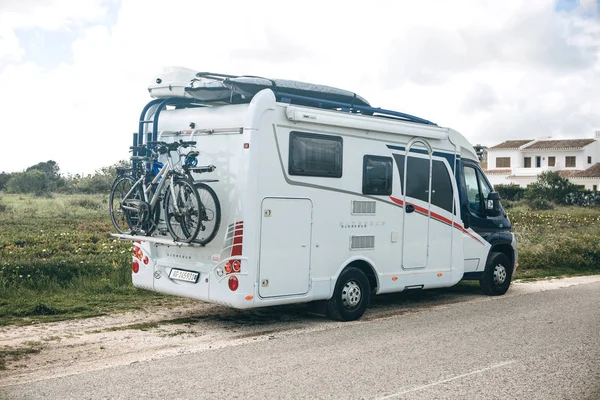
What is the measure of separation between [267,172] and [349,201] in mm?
Answer: 1508

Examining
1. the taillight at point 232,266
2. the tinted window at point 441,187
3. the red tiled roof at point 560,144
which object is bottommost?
the taillight at point 232,266

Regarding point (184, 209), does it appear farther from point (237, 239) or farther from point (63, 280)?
point (63, 280)

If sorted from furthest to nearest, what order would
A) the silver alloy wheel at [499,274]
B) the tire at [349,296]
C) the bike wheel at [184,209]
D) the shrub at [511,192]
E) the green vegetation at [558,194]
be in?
the shrub at [511,192], the green vegetation at [558,194], the silver alloy wheel at [499,274], the tire at [349,296], the bike wheel at [184,209]

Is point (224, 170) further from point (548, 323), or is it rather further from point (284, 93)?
point (548, 323)

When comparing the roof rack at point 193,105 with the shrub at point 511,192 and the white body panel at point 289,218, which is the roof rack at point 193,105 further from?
the shrub at point 511,192

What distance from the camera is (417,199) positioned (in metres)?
10.9

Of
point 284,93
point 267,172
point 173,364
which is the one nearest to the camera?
point 173,364

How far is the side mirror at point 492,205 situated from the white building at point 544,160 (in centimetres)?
5811

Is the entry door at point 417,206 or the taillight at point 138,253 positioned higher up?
the entry door at point 417,206

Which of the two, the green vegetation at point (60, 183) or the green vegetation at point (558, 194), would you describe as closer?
the green vegetation at point (60, 183)

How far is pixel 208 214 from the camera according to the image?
8.97m

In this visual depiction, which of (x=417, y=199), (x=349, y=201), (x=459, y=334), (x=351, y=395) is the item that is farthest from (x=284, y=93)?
(x=351, y=395)

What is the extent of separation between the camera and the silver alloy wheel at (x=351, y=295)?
9883 mm

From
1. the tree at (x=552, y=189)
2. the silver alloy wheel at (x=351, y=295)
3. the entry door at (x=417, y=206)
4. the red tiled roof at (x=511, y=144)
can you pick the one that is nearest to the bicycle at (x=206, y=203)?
the silver alloy wheel at (x=351, y=295)
